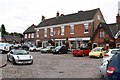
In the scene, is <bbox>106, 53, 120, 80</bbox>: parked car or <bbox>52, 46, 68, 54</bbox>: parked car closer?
<bbox>106, 53, 120, 80</bbox>: parked car

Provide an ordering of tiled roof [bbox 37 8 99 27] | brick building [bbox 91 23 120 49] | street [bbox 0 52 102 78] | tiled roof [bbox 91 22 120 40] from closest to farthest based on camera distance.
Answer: street [bbox 0 52 102 78]
brick building [bbox 91 23 120 49]
tiled roof [bbox 91 22 120 40]
tiled roof [bbox 37 8 99 27]

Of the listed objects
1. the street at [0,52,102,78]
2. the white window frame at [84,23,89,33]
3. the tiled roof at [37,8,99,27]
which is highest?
the tiled roof at [37,8,99,27]

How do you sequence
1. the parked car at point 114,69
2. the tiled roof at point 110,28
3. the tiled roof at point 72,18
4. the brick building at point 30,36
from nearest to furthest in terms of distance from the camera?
1. the parked car at point 114,69
2. the tiled roof at point 110,28
3. the tiled roof at point 72,18
4. the brick building at point 30,36

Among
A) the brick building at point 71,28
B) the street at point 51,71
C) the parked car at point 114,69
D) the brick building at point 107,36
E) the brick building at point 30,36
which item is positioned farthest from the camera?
the brick building at point 30,36

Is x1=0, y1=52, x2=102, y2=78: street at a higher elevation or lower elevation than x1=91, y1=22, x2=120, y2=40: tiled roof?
lower

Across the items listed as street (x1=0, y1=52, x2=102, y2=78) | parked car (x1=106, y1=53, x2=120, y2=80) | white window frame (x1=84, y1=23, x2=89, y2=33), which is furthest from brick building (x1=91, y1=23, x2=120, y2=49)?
parked car (x1=106, y1=53, x2=120, y2=80)

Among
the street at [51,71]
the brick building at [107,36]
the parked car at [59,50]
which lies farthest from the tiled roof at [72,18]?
the street at [51,71]

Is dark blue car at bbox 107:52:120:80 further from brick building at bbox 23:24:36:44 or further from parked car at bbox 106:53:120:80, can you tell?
brick building at bbox 23:24:36:44

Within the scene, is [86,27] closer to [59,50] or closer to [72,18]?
[72,18]

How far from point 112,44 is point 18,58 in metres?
21.1

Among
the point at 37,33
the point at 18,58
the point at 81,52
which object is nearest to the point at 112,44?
the point at 81,52

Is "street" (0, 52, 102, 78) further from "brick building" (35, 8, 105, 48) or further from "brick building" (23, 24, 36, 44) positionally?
"brick building" (23, 24, 36, 44)

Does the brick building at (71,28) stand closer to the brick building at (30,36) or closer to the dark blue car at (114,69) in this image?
the brick building at (30,36)

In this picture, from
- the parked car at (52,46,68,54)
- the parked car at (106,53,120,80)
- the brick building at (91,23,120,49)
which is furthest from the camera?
the parked car at (52,46,68,54)
